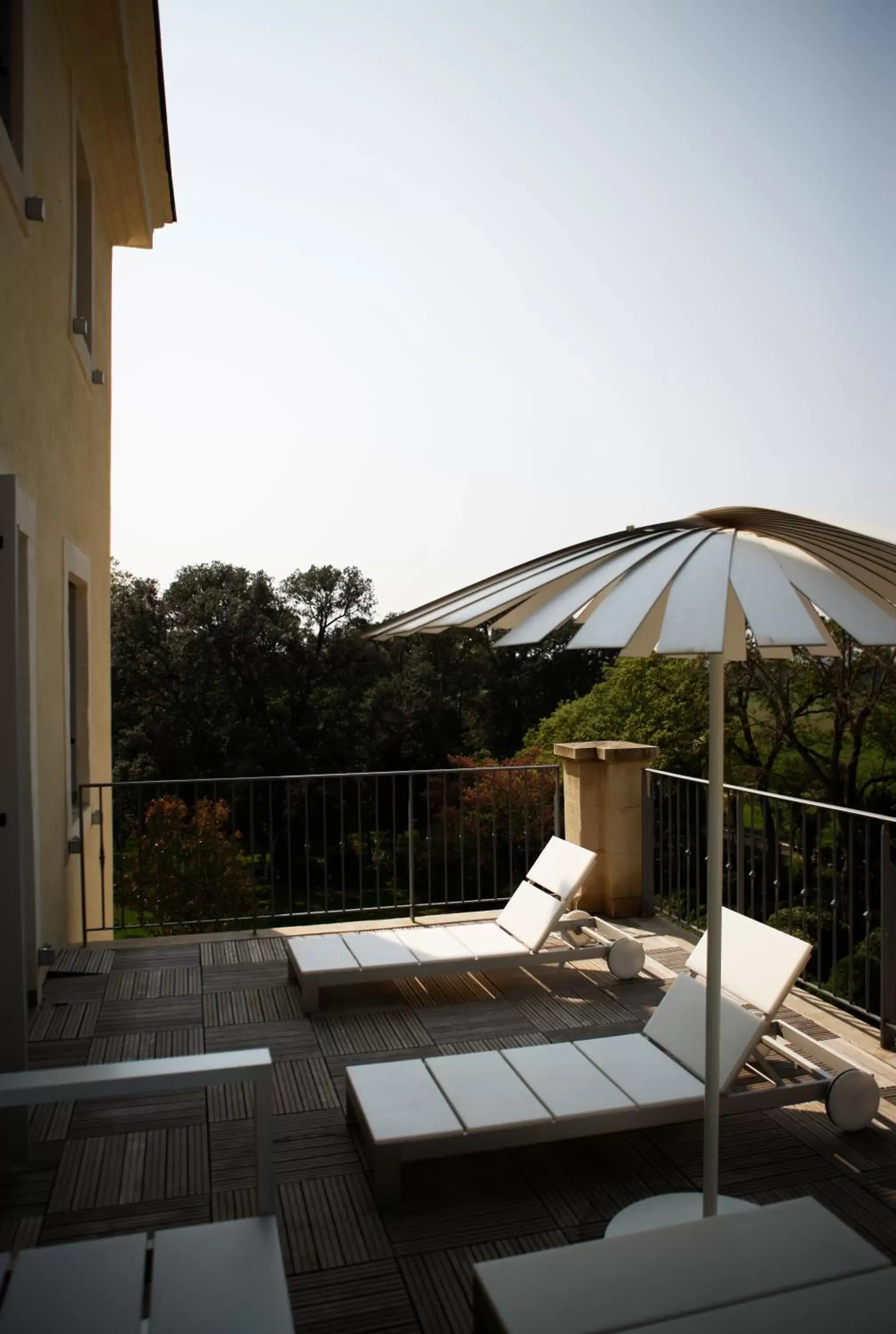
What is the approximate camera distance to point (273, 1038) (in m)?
4.58

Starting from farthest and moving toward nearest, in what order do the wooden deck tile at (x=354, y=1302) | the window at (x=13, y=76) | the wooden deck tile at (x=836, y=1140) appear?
the window at (x=13, y=76)
the wooden deck tile at (x=836, y=1140)
the wooden deck tile at (x=354, y=1302)

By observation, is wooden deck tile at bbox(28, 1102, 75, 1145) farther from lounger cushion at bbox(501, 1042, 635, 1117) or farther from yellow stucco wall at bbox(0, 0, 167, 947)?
lounger cushion at bbox(501, 1042, 635, 1117)

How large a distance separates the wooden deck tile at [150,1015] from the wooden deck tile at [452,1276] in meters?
2.30

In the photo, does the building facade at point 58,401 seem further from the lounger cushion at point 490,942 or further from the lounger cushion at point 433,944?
the lounger cushion at point 490,942

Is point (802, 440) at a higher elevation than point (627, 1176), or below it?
higher

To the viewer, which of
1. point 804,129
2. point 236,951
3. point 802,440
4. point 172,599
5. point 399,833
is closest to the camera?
point 236,951

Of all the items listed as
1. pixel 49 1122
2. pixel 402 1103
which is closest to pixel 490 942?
pixel 402 1103

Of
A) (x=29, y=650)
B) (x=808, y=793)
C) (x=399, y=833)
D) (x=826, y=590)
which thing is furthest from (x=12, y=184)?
(x=808, y=793)

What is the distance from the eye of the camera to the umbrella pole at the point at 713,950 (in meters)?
2.60

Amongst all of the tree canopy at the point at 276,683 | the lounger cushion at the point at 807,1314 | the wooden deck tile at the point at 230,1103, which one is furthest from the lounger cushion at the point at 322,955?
the tree canopy at the point at 276,683

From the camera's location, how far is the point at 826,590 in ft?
6.19

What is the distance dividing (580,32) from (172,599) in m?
18.2

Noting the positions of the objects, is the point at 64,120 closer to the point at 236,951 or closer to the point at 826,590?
the point at 236,951

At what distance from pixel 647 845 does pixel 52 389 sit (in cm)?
490
